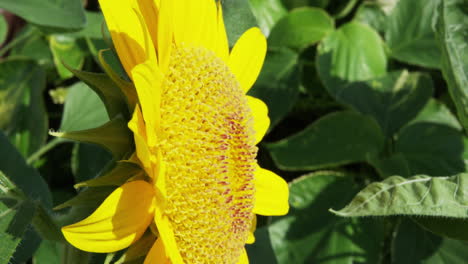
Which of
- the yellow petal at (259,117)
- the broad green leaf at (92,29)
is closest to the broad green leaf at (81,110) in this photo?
the broad green leaf at (92,29)

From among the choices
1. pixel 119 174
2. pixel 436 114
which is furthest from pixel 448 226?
pixel 119 174

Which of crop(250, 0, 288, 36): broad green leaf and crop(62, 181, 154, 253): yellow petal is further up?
crop(62, 181, 154, 253): yellow petal

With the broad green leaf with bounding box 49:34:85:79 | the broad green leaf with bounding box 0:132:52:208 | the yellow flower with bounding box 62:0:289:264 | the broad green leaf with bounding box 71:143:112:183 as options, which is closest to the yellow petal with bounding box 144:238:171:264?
the yellow flower with bounding box 62:0:289:264

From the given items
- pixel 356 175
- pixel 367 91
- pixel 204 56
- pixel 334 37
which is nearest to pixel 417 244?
pixel 356 175

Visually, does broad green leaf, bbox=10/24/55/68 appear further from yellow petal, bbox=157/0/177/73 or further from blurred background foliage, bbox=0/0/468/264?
yellow petal, bbox=157/0/177/73

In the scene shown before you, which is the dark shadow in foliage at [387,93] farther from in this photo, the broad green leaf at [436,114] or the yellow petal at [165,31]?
the yellow petal at [165,31]

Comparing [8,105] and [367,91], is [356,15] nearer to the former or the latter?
[367,91]

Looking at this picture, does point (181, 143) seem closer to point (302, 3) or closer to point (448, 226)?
point (448, 226)
